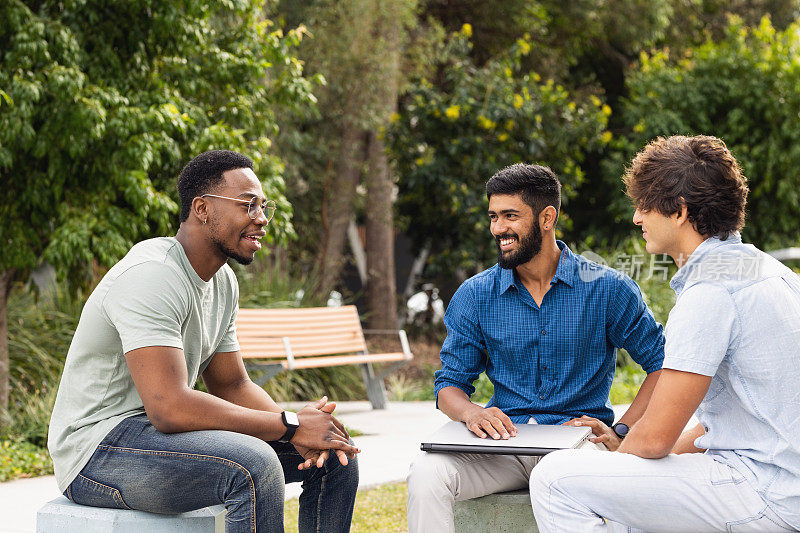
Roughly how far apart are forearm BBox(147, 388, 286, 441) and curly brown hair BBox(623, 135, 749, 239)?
141 cm

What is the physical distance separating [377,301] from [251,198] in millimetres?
9582

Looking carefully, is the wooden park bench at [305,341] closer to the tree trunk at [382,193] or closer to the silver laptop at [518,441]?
the tree trunk at [382,193]

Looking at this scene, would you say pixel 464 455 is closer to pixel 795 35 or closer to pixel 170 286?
pixel 170 286

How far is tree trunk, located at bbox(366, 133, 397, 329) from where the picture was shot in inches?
490

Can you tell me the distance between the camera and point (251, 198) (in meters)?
3.13

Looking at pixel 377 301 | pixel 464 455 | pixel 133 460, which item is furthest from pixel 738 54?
pixel 133 460

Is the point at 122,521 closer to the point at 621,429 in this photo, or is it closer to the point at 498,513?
the point at 498,513

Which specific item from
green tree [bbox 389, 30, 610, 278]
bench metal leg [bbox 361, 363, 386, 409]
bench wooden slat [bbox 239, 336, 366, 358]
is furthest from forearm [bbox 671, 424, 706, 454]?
green tree [bbox 389, 30, 610, 278]

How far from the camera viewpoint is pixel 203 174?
3.12m

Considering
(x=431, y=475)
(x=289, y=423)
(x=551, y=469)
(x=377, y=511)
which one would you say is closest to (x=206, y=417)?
(x=289, y=423)

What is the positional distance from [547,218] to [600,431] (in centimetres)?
89

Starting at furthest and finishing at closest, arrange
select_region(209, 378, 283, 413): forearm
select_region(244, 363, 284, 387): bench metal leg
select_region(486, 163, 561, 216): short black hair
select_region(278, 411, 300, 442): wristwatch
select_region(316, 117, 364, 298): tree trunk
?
select_region(316, 117, 364, 298): tree trunk < select_region(244, 363, 284, 387): bench metal leg < select_region(486, 163, 561, 216): short black hair < select_region(209, 378, 283, 413): forearm < select_region(278, 411, 300, 442): wristwatch

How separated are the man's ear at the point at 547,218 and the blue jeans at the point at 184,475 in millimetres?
1491

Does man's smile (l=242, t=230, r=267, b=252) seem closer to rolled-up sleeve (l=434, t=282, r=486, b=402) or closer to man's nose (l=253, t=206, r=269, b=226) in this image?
man's nose (l=253, t=206, r=269, b=226)
